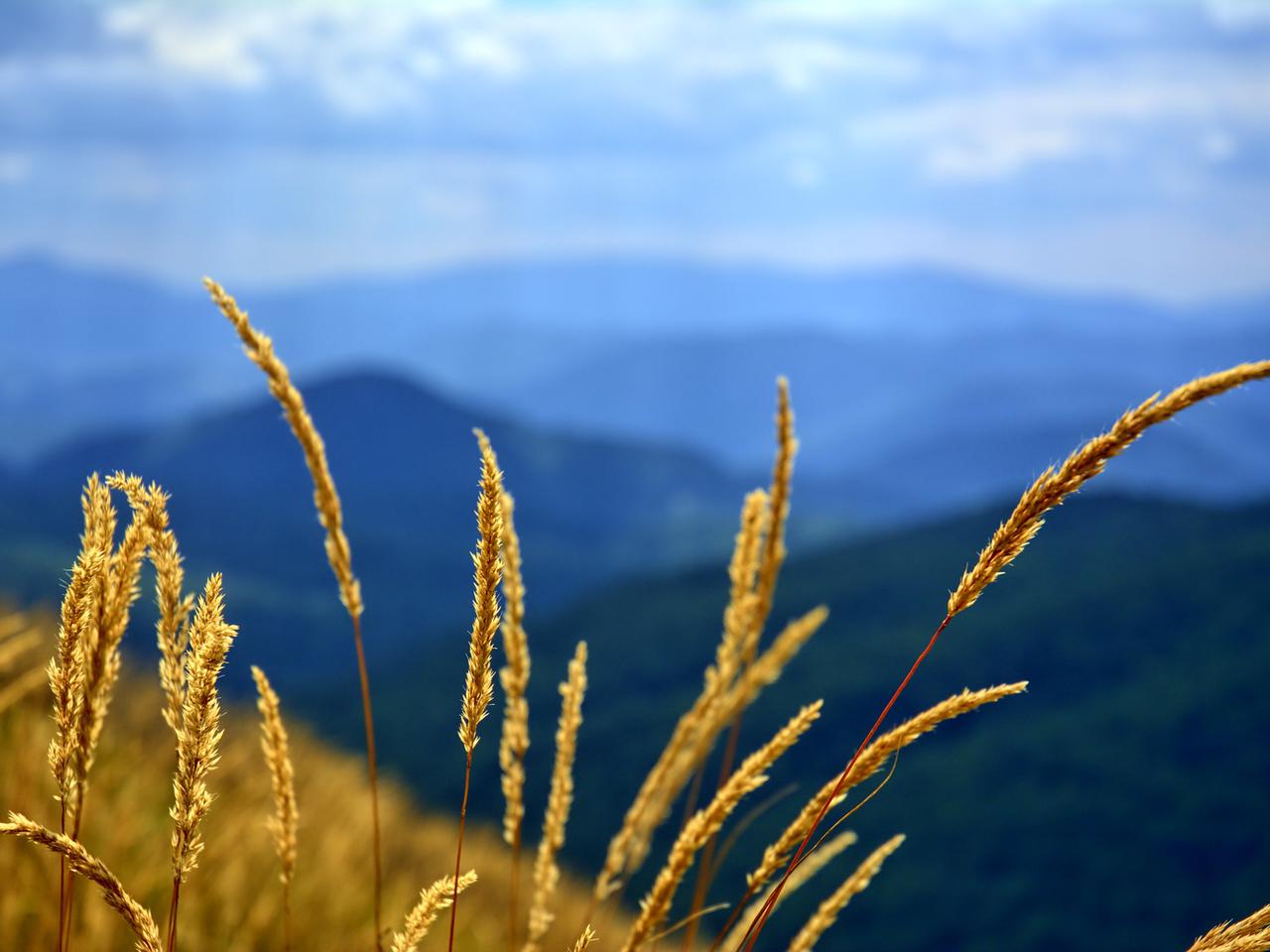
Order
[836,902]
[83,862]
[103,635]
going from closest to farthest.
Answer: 1. [83,862]
2. [103,635]
3. [836,902]

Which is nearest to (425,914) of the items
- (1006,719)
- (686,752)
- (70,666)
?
(70,666)

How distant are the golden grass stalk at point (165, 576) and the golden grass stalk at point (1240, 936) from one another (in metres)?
1.27

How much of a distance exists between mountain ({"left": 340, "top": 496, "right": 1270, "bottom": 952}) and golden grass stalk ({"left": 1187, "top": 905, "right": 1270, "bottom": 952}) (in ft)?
87.6

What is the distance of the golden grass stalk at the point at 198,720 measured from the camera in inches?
45.8

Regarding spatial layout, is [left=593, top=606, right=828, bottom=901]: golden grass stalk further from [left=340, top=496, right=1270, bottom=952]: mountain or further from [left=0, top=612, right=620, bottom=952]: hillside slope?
[left=340, top=496, right=1270, bottom=952]: mountain

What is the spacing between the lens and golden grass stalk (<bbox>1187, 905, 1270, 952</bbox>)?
1.25 metres

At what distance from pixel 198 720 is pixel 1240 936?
1.27m

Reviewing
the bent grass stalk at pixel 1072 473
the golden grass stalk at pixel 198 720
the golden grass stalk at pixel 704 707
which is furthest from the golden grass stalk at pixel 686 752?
the golden grass stalk at pixel 198 720

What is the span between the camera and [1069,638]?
64.3 metres

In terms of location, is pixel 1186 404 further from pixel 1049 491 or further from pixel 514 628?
pixel 514 628

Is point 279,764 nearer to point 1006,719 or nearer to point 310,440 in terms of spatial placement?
point 310,440

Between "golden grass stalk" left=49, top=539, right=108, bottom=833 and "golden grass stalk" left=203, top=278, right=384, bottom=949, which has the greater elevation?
"golden grass stalk" left=203, top=278, right=384, bottom=949

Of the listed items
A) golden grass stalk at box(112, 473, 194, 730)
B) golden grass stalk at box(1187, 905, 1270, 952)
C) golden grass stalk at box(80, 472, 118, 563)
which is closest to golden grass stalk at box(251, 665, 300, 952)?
golden grass stalk at box(112, 473, 194, 730)

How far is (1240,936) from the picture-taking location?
1315 mm
